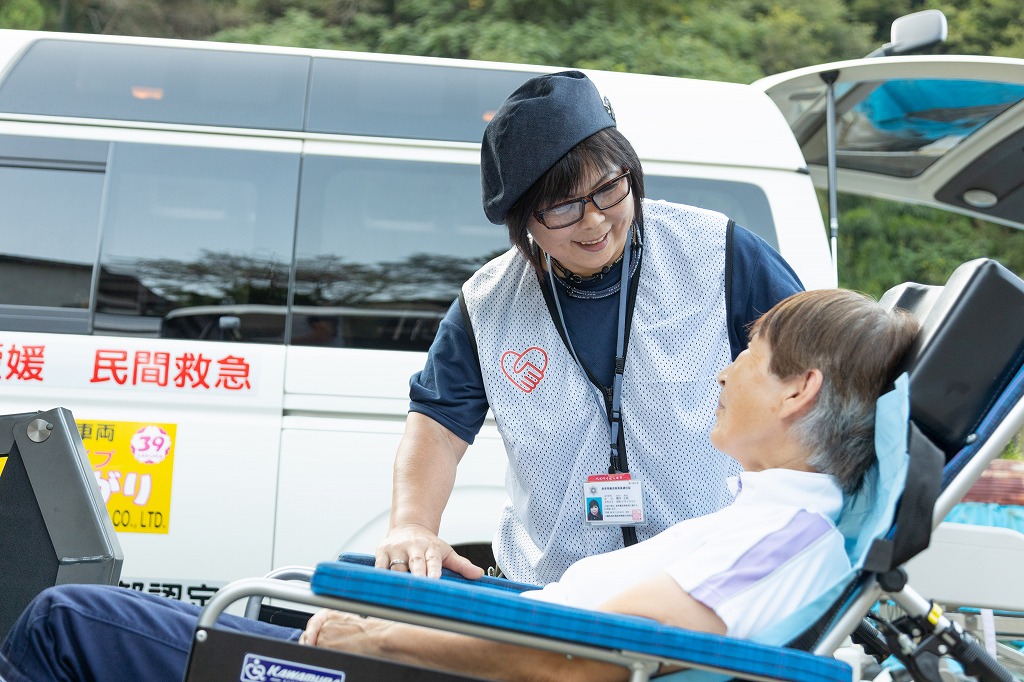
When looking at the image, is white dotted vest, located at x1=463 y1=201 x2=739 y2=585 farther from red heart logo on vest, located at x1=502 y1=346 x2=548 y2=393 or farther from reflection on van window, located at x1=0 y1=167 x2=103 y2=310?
reflection on van window, located at x1=0 y1=167 x2=103 y2=310

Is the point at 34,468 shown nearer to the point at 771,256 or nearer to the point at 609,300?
the point at 609,300

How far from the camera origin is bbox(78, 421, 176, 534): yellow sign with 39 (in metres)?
3.31

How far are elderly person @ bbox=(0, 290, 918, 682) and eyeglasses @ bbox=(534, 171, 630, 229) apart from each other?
0.41 metres

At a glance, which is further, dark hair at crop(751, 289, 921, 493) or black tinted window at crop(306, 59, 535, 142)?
black tinted window at crop(306, 59, 535, 142)

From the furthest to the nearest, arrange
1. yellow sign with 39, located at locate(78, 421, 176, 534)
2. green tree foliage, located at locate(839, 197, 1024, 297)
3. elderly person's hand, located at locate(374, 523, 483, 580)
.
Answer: green tree foliage, located at locate(839, 197, 1024, 297)
yellow sign with 39, located at locate(78, 421, 176, 534)
elderly person's hand, located at locate(374, 523, 483, 580)

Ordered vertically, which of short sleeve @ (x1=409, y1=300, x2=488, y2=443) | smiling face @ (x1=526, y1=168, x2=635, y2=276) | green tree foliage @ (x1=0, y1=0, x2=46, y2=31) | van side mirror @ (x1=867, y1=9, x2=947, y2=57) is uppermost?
green tree foliage @ (x1=0, y1=0, x2=46, y2=31)

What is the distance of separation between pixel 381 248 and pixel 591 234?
1.49 m

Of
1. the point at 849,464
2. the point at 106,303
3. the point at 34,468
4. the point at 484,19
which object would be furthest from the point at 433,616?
the point at 484,19

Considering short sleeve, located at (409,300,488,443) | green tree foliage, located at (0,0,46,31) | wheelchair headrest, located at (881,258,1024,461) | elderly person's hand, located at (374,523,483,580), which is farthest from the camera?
green tree foliage, located at (0,0,46,31)

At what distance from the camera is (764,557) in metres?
1.70

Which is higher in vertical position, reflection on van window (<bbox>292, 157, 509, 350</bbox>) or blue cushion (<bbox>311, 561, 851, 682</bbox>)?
reflection on van window (<bbox>292, 157, 509, 350</bbox>)

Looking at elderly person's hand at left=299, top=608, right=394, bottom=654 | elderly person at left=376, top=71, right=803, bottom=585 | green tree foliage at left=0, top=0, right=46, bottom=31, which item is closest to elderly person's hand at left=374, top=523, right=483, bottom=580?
elderly person at left=376, top=71, right=803, bottom=585

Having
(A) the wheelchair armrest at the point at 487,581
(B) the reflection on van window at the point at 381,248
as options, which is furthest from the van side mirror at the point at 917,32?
(A) the wheelchair armrest at the point at 487,581

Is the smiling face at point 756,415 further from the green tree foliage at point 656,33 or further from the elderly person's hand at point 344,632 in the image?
the green tree foliage at point 656,33
